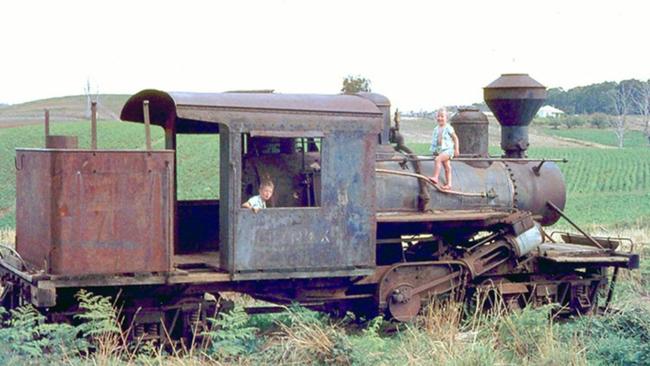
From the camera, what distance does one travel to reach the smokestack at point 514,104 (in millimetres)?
13859

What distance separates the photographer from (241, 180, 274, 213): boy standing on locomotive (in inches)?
418

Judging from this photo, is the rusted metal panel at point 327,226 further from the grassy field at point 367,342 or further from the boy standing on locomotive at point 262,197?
the grassy field at point 367,342

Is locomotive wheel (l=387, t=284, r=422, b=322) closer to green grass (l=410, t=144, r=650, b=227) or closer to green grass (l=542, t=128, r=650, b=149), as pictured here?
green grass (l=410, t=144, r=650, b=227)

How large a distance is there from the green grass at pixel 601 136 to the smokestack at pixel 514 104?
222ft

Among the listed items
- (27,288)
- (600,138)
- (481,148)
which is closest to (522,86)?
(481,148)

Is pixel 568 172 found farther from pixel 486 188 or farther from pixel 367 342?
pixel 367 342

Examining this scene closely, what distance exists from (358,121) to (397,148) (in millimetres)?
1962

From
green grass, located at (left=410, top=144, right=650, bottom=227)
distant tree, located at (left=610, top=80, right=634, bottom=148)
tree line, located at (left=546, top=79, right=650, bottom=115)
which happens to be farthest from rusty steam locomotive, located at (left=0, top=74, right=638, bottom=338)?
tree line, located at (left=546, top=79, right=650, bottom=115)

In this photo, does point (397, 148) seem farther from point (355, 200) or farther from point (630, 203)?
point (630, 203)

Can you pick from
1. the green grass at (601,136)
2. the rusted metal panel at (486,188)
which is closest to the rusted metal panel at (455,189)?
the rusted metal panel at (486,188)

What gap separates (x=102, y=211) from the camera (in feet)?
32.2

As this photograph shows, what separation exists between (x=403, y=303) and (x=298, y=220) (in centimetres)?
210

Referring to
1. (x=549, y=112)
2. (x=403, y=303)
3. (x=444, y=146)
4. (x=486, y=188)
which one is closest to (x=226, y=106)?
(x=444, y=146)

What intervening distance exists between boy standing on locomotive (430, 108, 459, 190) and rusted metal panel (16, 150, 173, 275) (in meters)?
3.76
